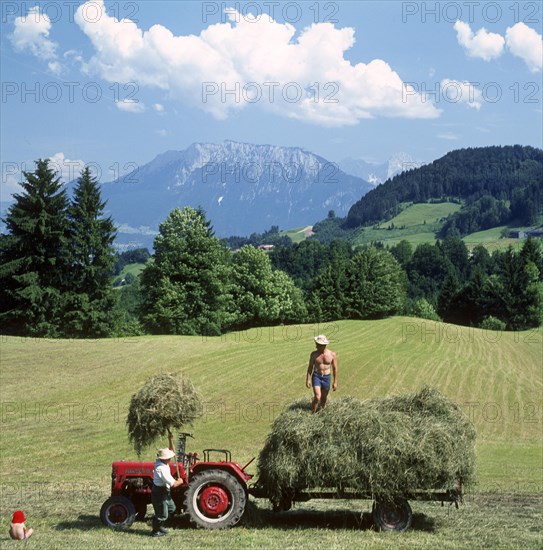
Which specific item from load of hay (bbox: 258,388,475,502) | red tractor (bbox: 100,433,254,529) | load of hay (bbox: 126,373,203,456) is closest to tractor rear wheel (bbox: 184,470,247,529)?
red tractor (bbox: 100,433,254,529)

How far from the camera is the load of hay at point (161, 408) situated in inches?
500

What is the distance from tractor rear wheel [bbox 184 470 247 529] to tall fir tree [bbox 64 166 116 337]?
46625 millimetres

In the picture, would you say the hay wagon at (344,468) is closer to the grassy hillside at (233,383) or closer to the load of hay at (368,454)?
the load of hay at (368,454)

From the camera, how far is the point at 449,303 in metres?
112

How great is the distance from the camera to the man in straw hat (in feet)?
36.9

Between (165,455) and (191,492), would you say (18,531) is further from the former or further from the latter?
(191,492)

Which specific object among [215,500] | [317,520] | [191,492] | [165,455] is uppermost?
[165,455]

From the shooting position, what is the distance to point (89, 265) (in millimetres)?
57469

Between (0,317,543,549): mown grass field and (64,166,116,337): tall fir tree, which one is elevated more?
(64,166,116,337): tall fir tree

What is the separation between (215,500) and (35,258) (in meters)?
47.7

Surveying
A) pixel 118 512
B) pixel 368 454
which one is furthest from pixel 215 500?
pixel 368 454

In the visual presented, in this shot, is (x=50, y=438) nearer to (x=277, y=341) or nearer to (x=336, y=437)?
(x=336, y=437)

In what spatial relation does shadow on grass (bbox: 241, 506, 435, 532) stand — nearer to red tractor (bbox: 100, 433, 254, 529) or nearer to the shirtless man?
red tractor (bbox: 100, 433, 254, 529)

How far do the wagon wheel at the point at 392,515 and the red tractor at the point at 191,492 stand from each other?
8.01 ft
